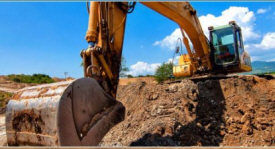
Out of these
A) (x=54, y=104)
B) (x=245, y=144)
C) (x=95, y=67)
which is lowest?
(x=245, y=144)

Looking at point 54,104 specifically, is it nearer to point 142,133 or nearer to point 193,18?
point 142,133

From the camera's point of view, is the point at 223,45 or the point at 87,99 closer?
the point at 87,99

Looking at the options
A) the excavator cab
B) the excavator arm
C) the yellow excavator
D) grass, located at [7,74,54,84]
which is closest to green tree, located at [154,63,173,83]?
the excavator cab

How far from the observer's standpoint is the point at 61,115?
2.44 meters

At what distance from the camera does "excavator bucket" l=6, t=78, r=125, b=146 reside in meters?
2.46

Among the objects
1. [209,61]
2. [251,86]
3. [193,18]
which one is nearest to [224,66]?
[209,61]

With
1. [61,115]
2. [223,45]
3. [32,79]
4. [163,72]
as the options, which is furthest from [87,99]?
→ [32,79]

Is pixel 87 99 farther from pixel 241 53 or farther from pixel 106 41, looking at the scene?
pixel 241 53

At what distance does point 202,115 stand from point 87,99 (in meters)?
3.97

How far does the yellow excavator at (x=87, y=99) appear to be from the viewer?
8.18 feet

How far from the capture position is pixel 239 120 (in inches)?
216

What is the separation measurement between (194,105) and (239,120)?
1.21m

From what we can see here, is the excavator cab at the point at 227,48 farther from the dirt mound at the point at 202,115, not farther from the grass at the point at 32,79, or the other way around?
the grass at the point at 32,79

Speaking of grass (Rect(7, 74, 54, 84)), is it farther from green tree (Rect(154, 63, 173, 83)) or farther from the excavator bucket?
the excavator bucket
